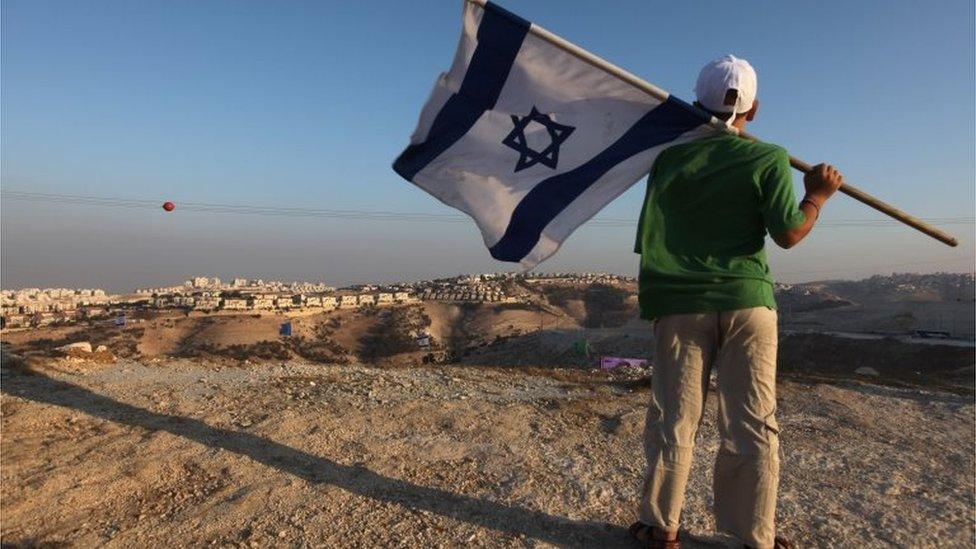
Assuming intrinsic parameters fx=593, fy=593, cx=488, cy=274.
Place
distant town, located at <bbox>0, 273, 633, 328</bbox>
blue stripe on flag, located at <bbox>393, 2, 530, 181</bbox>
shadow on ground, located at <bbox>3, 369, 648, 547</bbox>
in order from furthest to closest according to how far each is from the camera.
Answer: distant town, located at <bbox>0, 273, 633, 328</bbox> → blue stripe on flag, located at <bbox>393, 2, 530, 181</bbox> → shadow on ground, located at <bbox>3, 369, 648, 547</bbox>

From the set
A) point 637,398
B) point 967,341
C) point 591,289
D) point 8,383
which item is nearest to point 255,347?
point 8,383

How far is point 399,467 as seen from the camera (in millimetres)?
4031

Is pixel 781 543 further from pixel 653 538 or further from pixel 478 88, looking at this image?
pixel 478 88

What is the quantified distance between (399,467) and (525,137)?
2.34 m

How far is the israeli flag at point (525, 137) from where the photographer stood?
3457 mm

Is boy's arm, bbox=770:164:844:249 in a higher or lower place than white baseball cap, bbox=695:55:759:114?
lower

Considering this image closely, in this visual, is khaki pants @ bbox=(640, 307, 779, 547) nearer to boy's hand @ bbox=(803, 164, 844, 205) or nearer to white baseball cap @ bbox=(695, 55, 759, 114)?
boy's hand @ bbox=(803, 164, 844, 205)

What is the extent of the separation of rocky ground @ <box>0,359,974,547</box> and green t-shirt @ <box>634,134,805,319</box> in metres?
1.29

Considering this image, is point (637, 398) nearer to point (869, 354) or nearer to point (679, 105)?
point (679, 105)

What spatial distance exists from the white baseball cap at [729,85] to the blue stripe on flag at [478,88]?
3.60 feet

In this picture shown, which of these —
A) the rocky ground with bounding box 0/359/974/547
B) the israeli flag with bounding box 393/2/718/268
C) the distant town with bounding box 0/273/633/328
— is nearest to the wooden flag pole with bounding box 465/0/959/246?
the israeli flag with bounding box 393/2/718/268

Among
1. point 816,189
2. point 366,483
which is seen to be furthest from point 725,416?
point 366,483

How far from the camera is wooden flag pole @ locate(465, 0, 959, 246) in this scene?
9.66 feet

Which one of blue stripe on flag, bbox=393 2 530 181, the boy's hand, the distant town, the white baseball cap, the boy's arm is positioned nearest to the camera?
the boy's arm
